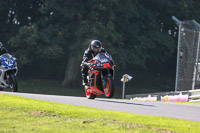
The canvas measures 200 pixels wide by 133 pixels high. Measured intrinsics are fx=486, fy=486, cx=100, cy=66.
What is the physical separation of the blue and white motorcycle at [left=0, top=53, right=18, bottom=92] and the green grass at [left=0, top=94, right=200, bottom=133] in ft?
17.5

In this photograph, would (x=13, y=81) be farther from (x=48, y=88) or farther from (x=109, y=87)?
(x=48, y=88)

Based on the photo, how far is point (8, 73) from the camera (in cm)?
1738

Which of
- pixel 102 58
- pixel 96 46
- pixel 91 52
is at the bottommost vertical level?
pixel 102 58

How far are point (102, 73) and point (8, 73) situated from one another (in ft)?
14.5

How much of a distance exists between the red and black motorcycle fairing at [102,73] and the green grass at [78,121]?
2639 millimetres

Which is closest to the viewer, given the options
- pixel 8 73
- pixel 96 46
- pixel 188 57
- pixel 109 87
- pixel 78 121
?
pixel 78 121

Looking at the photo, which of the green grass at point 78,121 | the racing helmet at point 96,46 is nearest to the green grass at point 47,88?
the racing helmet at point 96,46

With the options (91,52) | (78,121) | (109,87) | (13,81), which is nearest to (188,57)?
(91,52)

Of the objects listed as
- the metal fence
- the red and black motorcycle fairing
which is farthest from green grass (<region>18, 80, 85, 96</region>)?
the red and black motorcycle fairing

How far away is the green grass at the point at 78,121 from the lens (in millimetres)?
8750

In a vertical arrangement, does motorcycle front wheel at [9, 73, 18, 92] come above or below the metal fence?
below

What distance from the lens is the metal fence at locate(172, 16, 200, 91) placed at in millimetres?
19422

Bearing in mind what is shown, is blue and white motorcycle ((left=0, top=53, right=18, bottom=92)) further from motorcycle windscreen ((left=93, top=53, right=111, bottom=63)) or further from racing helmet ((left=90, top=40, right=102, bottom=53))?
motorcycle windscreen ((left=93, top=53, right=111, bottom=63))

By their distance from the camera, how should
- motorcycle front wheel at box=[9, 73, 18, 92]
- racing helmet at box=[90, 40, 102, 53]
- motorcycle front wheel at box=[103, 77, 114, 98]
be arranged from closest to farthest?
motorcycle front wheel at box=[103, 77, 114, 98]
racing helmet at box=[90, 40, 102, 53]
motorcycle front wheel at box=[9, 73, 18, 92]
